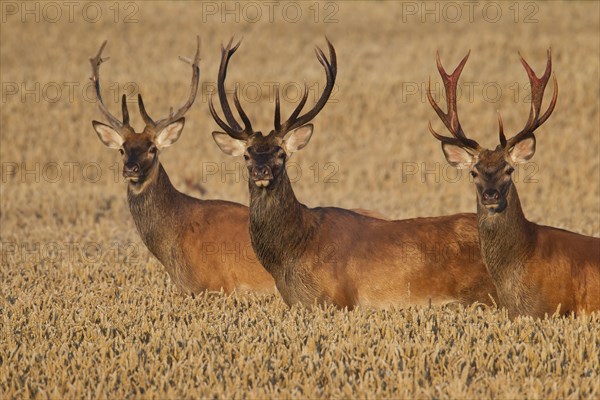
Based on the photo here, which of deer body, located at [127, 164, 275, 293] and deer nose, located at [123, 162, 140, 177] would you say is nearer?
deer nose, located at [123, 162, 140, 177]

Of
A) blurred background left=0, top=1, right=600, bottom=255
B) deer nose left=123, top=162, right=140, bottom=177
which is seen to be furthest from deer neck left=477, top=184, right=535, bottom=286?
blurred background left=0, top=1, right=600, bottom=255

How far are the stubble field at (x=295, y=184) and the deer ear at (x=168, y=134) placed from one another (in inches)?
61.0

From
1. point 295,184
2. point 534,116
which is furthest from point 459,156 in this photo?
point 295,184

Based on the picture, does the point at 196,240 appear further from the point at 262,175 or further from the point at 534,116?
the point at 534,116

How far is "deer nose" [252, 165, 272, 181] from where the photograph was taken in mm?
8641

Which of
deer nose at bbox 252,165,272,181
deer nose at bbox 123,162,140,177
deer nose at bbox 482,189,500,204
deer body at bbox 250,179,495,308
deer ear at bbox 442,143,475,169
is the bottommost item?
deer body at bbox 250,179,495,308

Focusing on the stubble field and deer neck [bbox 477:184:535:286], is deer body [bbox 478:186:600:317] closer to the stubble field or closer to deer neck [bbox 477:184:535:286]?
deer neck [bbox 477:184:535:286]

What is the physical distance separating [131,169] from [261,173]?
74.7 inches

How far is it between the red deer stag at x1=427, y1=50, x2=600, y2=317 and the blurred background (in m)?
6.53

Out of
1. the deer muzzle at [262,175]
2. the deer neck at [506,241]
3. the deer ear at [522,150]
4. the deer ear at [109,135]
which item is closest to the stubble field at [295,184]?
the deer neck at [506,241]

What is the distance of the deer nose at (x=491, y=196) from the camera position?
25.9 feet

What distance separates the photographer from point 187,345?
731 centimetres

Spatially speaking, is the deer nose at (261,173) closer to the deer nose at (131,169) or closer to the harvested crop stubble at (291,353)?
the harvested crop stubble at (291,353)

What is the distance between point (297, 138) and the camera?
30.7 feet
